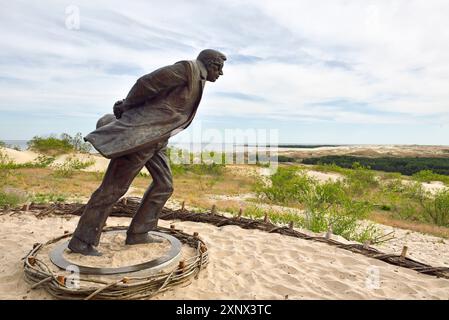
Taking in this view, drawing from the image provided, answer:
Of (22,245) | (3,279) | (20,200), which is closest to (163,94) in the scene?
(3,279)

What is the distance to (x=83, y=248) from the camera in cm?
422

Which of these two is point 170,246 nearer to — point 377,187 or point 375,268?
point 375,268

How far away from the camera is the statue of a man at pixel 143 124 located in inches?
157

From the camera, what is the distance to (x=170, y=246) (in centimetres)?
461

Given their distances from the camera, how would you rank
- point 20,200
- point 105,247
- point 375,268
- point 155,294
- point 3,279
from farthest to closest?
point 20,200, point 375,268, point 105,247, point 3,279, point 155,294

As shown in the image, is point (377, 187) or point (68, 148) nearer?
point (377, 187)

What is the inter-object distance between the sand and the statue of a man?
3.07 feet

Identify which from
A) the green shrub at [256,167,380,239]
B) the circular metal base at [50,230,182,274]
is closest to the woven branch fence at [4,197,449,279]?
the green shrub at [256,167,380,239]

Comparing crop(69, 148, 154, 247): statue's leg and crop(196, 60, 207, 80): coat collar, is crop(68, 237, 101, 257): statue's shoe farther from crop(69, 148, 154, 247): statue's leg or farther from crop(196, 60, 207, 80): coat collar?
crop(196, 60, 207, 80): coat collar

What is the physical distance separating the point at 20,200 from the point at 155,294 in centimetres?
637

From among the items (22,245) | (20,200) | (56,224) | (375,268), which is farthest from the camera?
(20,200)

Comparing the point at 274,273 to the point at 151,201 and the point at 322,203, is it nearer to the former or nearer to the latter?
the point at 151,201

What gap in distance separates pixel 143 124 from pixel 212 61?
3.72 ft

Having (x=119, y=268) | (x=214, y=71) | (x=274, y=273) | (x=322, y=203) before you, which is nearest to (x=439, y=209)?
(x=322, y=203)
